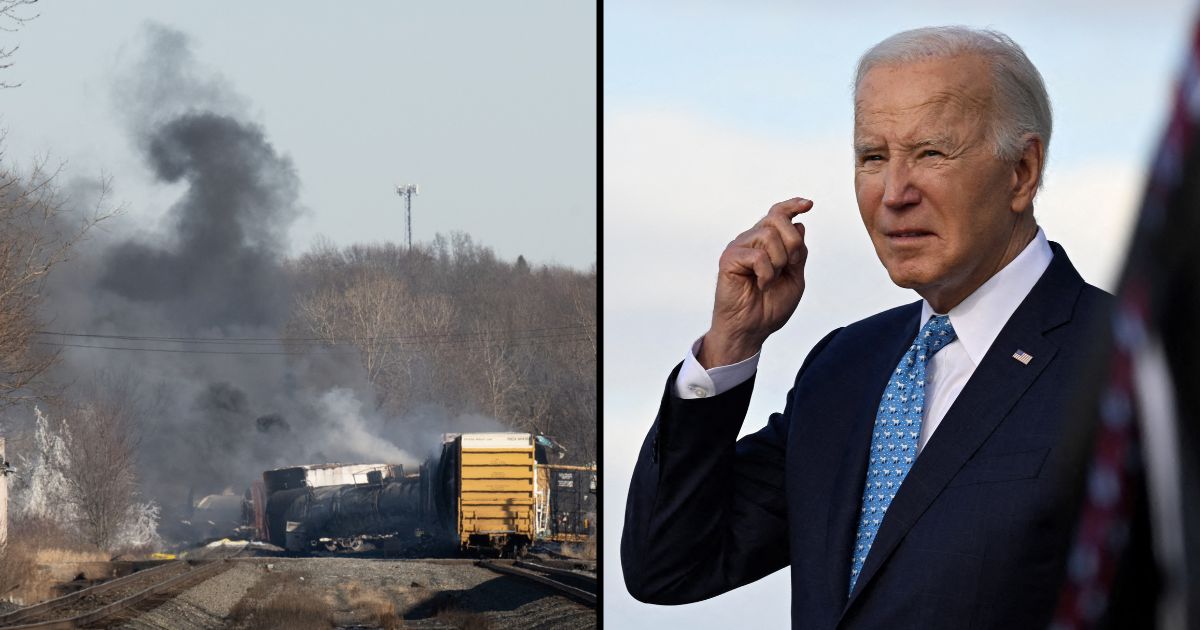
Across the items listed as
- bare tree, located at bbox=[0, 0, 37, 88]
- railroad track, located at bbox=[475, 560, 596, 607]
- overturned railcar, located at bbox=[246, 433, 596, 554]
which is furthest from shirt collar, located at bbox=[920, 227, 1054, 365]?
bare tree, located at bbox=[0, 0, 37, 88]

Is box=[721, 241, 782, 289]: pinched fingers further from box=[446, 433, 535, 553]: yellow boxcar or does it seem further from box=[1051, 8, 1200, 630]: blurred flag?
box=[446, 433, 535, 553]: yellow boxcar

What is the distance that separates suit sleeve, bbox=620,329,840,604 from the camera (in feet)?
4.91

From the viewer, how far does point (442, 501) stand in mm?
24125

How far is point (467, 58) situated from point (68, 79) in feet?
22.6

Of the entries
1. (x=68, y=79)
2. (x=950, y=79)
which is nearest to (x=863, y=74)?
(x=950, y=79)

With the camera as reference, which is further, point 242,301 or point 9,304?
point 242,301

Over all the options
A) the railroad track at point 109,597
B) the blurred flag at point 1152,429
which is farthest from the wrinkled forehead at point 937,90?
the railroad track at point 109,597

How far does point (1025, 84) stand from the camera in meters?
1.38

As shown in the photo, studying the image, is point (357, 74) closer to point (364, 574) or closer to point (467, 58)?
point (467, 58)

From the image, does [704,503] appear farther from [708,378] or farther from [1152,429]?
[1152,429]

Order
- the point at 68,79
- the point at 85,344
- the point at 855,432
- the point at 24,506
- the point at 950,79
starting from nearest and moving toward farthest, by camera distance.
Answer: the point at 950,79, the point at 855,432, the point at 24,506, the point at 85,344, the point at 68,79

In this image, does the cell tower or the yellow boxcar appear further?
the cell tower

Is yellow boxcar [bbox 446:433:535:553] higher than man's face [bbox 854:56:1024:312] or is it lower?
lower

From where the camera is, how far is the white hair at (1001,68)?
1.36 m
